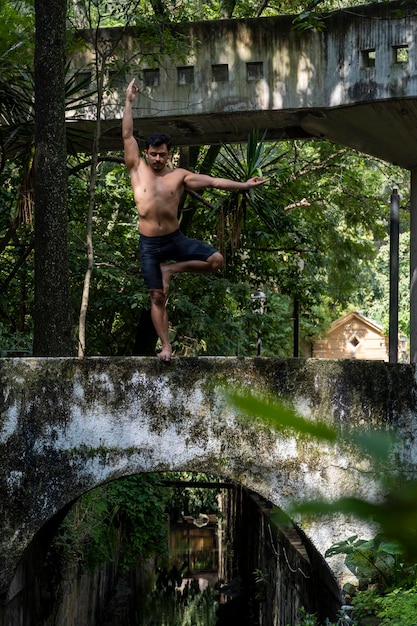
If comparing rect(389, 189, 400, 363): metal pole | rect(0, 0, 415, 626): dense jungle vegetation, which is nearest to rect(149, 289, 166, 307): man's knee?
rect(0, 0, 415, 626): dense jungle vegetation

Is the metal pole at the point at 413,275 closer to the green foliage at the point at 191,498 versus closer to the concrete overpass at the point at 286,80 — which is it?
the concrete overpass at the point at 286,80

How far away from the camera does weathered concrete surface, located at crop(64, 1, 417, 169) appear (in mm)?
9016

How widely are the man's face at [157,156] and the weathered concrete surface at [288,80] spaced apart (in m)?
3.55

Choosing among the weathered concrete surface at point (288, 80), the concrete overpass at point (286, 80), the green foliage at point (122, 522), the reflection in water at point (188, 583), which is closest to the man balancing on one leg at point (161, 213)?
the concrete overpass at point (286, 80)

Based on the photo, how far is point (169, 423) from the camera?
6.56m

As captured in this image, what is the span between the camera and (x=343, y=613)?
5742mm

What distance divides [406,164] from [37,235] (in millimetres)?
Result: 4612

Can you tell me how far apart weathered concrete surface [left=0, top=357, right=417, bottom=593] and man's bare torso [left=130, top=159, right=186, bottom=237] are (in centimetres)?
94

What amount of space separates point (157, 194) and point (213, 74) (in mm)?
4085

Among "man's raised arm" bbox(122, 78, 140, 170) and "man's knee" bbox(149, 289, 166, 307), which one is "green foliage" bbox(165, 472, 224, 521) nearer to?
"man's knee" bbox(149, 289, 166, 307)

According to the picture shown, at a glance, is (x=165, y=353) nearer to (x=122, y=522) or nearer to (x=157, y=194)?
(x=157, y=194)

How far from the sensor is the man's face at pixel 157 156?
5.79 metres

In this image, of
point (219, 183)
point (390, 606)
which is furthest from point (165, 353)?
point (390, 606)

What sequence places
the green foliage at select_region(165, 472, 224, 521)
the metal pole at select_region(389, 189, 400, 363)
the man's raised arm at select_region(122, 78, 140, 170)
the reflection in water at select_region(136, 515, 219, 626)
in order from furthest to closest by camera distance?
the green foliage at select_region(165, 472, 224, 521) → the reflection in water at select_region(136, 515, 219, 626) → the metal pole at select_region(389, 189, 400, 363) → the man's raised arm at select_region(122, 78, 140, 170)
